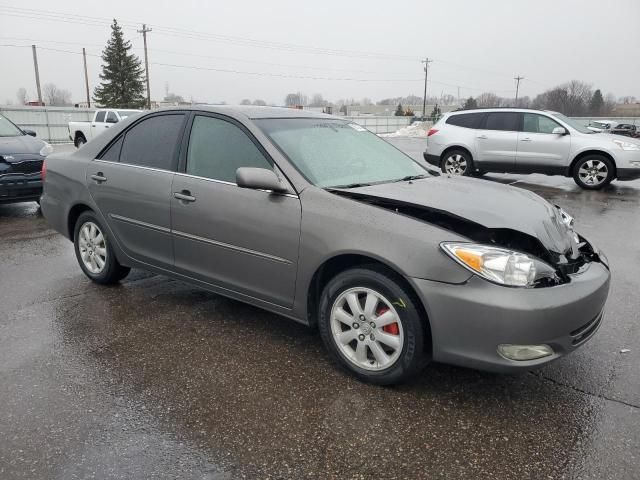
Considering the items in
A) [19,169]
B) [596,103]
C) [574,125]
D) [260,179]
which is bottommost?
[19,169]

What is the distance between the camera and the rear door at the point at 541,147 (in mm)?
10883

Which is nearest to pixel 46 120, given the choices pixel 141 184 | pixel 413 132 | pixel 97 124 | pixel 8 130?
pixel 97 124

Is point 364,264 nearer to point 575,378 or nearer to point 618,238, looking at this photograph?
point 575,378

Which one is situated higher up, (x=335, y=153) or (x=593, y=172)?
(x=335, y=153)

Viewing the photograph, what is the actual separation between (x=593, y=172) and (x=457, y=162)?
9.36ft

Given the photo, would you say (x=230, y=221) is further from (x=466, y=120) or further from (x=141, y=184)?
(x=466, y=120)

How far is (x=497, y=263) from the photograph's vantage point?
2.63 meters

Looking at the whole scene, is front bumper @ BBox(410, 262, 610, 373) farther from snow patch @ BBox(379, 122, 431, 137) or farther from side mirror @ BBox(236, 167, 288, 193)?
snow patch @ BBox(379, 122, 431, 137)

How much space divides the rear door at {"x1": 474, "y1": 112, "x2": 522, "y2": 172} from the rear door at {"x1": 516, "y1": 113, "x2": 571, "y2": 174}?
0.15 meters

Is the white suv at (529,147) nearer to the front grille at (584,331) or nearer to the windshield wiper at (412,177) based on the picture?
the windshield wiper at (412,177)

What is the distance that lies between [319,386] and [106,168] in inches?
106

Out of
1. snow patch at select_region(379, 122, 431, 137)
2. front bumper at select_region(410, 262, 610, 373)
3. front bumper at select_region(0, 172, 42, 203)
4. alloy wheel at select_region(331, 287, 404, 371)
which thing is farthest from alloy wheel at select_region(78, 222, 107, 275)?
snow patch at select_region(379, 122, 431, 137)

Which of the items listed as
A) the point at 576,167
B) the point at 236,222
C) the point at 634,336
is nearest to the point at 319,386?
the point at 236,222

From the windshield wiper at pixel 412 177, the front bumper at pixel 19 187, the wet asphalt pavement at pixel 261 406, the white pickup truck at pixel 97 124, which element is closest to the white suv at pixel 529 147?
the wet asphalt pavement at pixel 261 406
